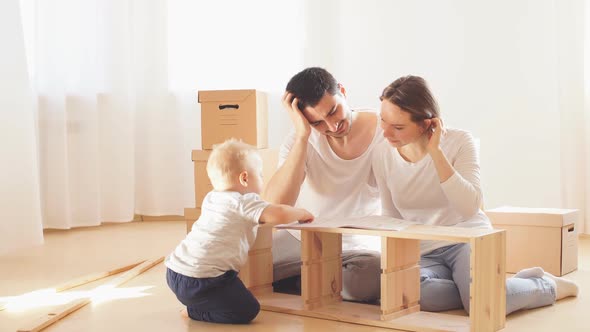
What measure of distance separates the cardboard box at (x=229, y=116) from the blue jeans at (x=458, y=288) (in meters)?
1.49

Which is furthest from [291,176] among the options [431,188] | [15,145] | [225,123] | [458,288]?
[15,145]

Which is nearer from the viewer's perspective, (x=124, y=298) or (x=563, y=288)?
(x=563, y=288)

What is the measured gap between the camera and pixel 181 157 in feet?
15.0

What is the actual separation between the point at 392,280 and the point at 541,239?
1.06 meters

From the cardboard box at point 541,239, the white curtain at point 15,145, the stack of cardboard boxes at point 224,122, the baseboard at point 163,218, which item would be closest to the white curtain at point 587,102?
the cardboard box at point 541,239

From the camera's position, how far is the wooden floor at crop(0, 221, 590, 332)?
2.27 metres

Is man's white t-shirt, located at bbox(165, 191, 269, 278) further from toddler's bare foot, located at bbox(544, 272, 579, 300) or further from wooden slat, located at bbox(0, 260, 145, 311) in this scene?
toddler's bare foot, located at bbox(544, 272, 579, 300)

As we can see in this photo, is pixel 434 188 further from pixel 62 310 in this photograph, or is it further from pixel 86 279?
pixel 86 279

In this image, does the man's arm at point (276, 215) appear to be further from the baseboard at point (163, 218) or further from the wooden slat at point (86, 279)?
the baseboard at point (163, 218)

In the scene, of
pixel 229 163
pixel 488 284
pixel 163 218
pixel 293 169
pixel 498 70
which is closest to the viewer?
pixel 488 284

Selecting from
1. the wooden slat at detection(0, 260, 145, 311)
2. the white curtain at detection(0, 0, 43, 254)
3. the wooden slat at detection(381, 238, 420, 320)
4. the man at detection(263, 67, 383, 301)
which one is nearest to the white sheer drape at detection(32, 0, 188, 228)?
the white curtain at detection(0, 0, 43, 254)

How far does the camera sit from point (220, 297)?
7.37 ft

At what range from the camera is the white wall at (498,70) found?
3.86 m

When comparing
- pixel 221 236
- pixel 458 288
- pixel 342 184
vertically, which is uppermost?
pixel 342 184
